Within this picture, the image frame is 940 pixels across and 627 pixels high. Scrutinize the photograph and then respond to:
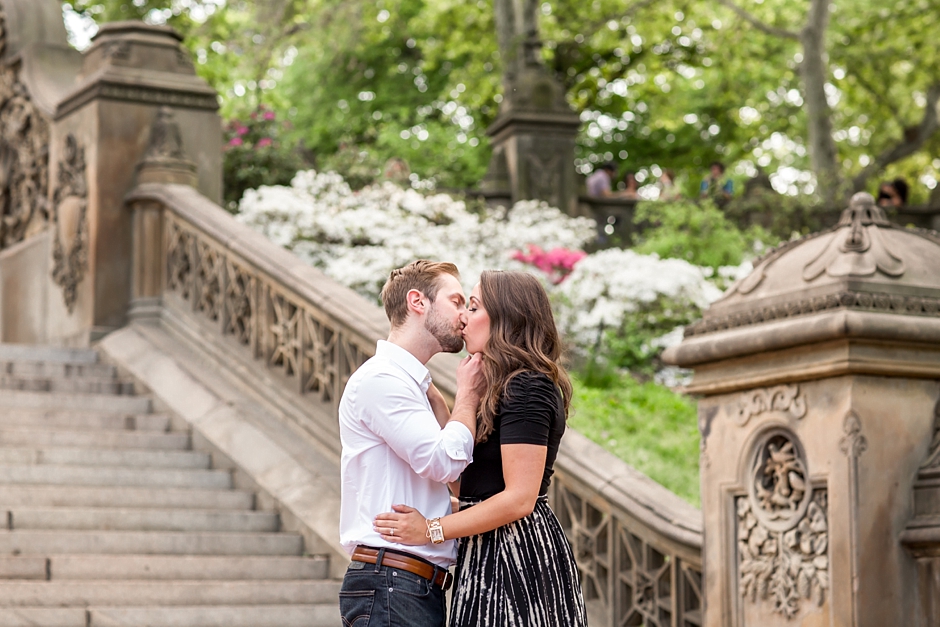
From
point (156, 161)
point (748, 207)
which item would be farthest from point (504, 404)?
point (748, 207)

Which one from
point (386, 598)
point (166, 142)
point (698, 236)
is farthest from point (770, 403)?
point (698, 236)

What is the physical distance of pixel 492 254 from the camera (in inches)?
533

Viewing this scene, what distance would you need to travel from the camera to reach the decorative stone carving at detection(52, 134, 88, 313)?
37.1 feet

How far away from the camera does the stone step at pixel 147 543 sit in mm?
6664

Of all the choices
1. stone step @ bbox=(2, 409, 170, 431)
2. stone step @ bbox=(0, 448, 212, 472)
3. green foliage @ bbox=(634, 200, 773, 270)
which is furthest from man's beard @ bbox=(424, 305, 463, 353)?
green foliage @ bbox=(634, 200, 773, 270)

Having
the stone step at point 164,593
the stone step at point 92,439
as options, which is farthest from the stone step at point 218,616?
the stone step at point 92,439

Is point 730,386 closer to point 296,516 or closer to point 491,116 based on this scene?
point 296,516

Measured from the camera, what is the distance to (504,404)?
3514 mm

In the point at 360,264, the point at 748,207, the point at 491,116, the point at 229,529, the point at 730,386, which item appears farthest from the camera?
the point at 491,116

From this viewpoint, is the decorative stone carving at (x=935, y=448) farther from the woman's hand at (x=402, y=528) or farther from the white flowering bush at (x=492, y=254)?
the white flowering bush at (x=492, y=254)

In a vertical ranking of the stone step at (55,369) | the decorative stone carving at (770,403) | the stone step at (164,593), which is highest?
the stone step at (55,369)

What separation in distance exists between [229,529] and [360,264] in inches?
197

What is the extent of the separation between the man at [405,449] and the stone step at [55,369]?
654 cm

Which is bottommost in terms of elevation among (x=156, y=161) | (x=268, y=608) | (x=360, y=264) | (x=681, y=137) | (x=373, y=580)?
(x=268, y=608)
